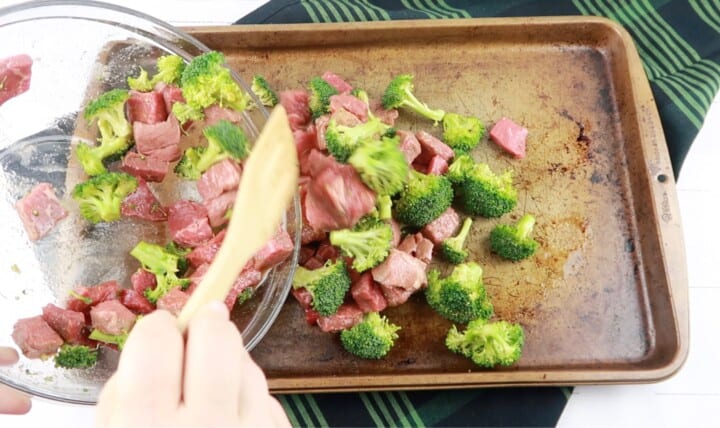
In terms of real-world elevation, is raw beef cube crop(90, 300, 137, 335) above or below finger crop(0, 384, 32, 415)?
above

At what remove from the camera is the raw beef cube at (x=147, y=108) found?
2172mm

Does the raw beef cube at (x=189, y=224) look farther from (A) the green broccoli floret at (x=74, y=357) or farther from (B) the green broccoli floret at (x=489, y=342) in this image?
(B) the green broccoli floret at (x=489, y=342)

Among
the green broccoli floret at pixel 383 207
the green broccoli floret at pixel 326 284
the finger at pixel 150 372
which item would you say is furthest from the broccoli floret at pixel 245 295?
A: the finger at pixel 150 372

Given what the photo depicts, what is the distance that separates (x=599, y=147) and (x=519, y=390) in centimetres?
97

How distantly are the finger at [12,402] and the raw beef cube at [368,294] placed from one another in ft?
3.69

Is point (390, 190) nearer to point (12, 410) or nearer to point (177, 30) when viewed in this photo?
point (177, 30)

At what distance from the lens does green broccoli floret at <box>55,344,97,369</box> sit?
6.52 feet

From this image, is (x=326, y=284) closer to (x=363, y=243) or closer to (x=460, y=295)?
(x=363, y=243)

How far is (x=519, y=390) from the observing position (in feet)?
7.33

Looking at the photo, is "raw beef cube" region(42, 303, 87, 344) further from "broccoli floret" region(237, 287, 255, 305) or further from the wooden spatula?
the wooden spatula

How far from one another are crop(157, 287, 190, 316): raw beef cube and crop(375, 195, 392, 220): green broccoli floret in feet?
2.21

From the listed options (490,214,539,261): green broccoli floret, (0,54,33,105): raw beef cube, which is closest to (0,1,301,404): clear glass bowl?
(0,54,33,105): raw beef cube

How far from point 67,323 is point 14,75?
35.1 inches

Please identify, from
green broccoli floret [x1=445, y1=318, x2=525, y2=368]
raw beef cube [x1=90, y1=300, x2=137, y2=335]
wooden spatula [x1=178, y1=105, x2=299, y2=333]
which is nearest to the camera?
wooden spatula [x1=178, y1=105, x2=299, y2=333]
